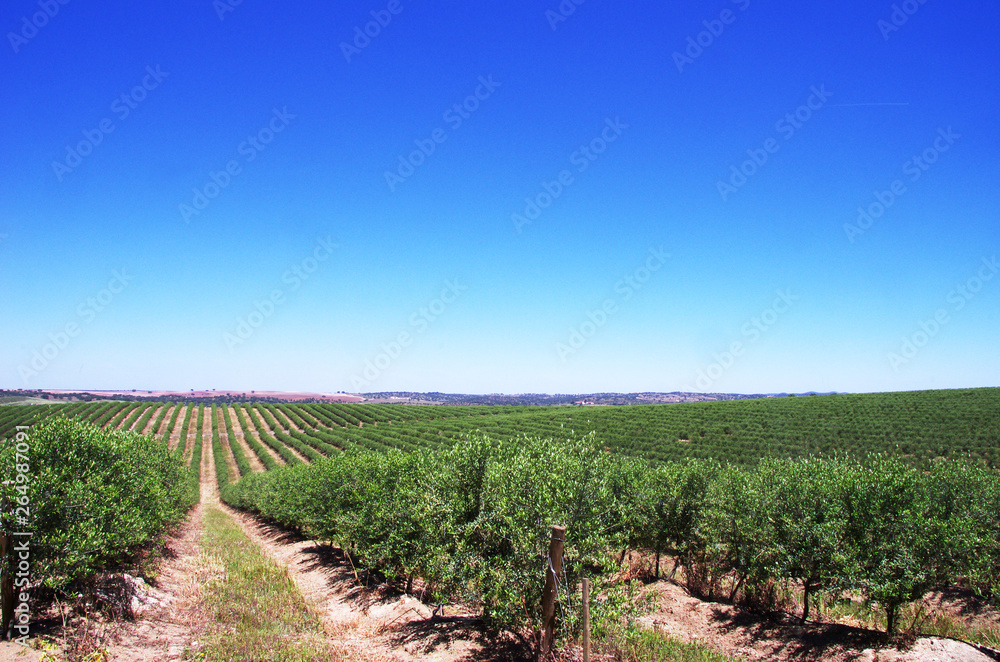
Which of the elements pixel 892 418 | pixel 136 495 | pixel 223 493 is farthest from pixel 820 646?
pixel 223 493

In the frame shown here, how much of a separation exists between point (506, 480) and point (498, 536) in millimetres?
1490

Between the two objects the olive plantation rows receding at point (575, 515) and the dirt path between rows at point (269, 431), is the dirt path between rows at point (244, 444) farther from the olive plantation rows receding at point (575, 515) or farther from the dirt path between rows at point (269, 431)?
the olive plantation rows receding at point (575, 515)

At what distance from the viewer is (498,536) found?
1291cm

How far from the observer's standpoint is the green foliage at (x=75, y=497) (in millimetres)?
12594

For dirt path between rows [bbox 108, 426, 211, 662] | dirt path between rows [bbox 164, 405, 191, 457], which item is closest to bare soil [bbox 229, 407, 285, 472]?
dirt path between rows [bbox 164, 405, 191, 457]

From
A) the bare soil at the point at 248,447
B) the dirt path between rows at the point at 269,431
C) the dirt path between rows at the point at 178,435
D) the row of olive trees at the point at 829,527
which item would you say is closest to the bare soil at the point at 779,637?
the row of olive trees at the point at 829,527

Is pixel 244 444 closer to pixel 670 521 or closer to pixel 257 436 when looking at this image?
pixel 257 436

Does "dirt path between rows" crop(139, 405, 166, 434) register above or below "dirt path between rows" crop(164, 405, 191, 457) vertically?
above

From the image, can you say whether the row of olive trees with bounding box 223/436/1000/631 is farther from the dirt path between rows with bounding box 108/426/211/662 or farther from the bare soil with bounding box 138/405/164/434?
the bare soil with bounding box 138/405/164/434

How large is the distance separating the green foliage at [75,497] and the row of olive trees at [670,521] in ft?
27.6

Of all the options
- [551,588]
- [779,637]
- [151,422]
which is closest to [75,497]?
[551,588]

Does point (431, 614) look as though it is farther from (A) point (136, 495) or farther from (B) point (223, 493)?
(B) point (223, 493)

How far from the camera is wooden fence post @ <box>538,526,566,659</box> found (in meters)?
10.4

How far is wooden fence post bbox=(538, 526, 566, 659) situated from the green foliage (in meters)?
12.4
